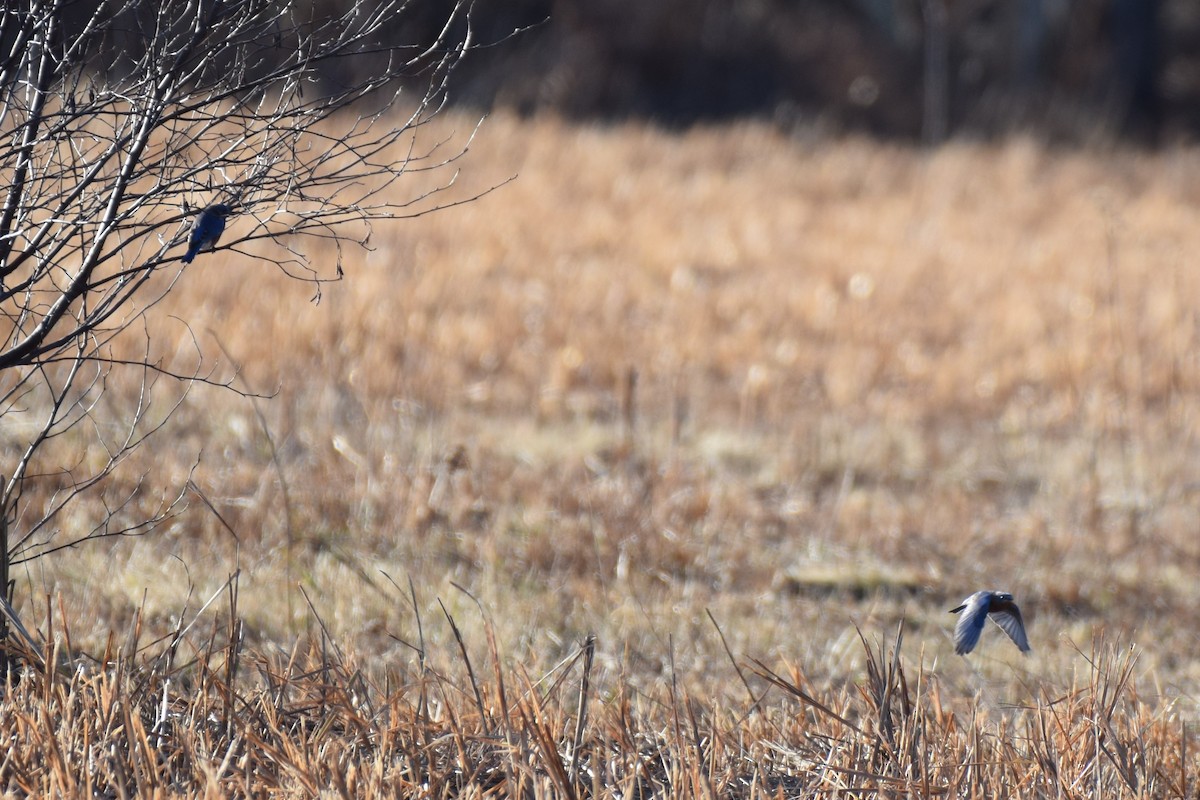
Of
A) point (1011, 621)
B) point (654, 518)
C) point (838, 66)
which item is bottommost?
point (654, 518)

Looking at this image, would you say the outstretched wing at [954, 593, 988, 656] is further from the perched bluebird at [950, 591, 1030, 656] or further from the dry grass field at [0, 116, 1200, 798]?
the dry grass field at [0, 116, 1200, 798]

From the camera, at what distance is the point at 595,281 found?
8.80m

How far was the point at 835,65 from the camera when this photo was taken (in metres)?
16.1

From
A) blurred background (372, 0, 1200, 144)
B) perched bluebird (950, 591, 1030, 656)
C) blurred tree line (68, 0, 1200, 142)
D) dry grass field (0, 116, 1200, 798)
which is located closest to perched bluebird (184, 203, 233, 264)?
dry grass field (0, 116, 1200, 798)

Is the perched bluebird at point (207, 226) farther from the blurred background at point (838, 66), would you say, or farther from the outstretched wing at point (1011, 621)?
the blurred background at point (838, 66)

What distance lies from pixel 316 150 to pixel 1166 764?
7.00 meters

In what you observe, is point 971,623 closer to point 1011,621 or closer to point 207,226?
point 1011,621

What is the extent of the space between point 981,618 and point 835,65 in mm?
14635

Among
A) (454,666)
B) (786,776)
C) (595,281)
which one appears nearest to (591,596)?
(454,666)

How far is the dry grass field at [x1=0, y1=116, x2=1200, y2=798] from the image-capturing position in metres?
2.55

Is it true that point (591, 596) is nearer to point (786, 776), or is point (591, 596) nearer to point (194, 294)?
point (786, 776)

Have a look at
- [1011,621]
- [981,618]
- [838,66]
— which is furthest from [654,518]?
[838,66]

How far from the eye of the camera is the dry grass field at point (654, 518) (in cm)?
255

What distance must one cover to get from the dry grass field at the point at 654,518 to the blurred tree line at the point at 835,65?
2.95 meters
